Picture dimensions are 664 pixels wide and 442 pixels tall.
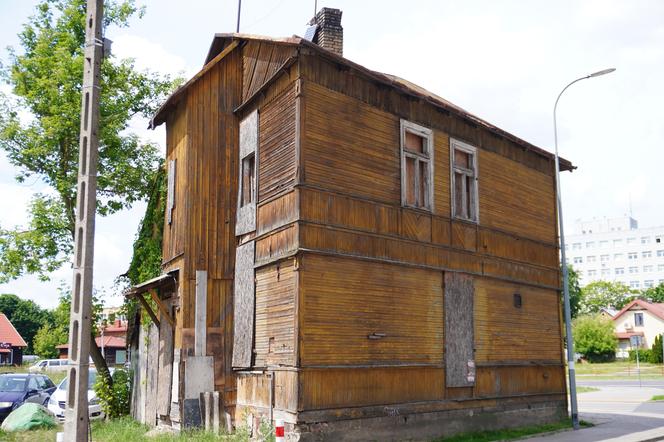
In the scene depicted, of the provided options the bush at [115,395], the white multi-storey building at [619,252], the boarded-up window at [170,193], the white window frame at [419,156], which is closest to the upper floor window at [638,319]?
the white multi-storey building at [619,252]

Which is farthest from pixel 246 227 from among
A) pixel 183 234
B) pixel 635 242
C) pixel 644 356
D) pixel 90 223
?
pixel 635 242

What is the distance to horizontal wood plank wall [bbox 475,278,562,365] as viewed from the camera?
17.8m

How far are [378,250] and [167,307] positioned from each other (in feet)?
20.6

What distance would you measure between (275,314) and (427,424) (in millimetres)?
4491

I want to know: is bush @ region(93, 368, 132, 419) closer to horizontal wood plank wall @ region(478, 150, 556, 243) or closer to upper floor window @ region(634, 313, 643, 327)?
horizontal wood plank wall @ region(478, 150, 556, 243)

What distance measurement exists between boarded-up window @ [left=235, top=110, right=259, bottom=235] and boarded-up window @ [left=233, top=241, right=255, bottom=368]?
591mm

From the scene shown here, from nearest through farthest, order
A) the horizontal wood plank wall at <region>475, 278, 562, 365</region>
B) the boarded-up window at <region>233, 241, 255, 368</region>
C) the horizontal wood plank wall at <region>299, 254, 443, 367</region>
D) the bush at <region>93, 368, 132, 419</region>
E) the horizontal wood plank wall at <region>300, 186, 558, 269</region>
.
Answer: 1. the horizontal wood plank wall at <region>299, 254, 443, 367</region>
2. the horizontal wood plank wall at <region>300, 186, 558, 269</region>
3. the boarded-up window at <region>233, 241, 255, 368</region>
4. the horizontal wood plank wall at <region>475, 278, 562, 365</region>
5. the bush at <region>93, 368, 132, 419</region>

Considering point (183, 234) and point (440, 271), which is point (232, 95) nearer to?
point (183, 234)

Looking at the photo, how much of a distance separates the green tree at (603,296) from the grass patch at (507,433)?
88848 millimetres

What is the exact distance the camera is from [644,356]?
6706 centimetres

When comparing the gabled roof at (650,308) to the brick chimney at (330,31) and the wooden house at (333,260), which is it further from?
the brick chimney at (330,31)

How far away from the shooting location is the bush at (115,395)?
803 inches

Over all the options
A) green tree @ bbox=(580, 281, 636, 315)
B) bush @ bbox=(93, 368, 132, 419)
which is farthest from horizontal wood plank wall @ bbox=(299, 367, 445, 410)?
green tree @ bbox=(580, 281, 636, 315)

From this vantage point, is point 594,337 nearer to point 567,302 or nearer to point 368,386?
point 567,302
